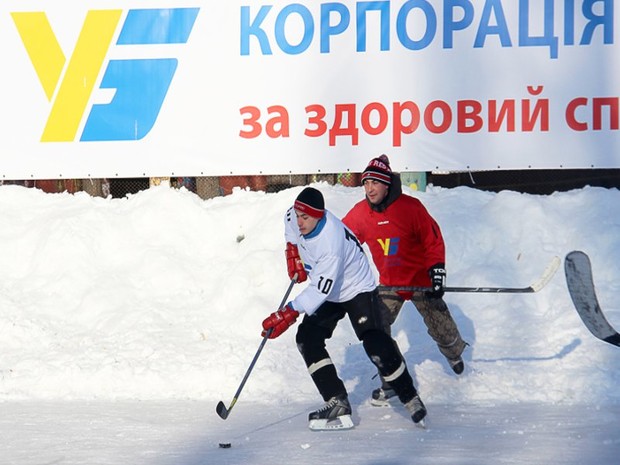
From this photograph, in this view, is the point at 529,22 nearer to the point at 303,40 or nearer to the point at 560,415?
the point at 303,40

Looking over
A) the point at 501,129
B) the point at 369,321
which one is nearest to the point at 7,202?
the point at 501,129

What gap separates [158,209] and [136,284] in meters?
1.05

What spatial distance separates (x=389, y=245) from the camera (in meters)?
7.87

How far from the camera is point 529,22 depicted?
1103 cm

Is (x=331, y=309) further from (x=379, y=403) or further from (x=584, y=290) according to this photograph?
(x=584, y=290)

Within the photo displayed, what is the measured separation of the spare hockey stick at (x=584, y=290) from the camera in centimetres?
769

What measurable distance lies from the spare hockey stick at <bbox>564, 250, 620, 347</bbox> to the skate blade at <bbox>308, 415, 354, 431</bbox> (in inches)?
70.8

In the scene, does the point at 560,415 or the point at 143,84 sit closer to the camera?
the point at 560,415

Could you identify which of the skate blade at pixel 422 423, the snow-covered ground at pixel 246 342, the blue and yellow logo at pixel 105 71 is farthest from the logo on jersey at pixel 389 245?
the blue and yellow logo at pixel 105 71

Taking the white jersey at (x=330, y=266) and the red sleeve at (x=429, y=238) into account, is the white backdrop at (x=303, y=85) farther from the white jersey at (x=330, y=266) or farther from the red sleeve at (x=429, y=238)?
the white jersey at (x=330, y=266)

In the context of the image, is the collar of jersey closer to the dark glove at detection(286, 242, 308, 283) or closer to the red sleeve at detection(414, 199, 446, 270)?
the dark glove at detection(286, 242, 308, 283)

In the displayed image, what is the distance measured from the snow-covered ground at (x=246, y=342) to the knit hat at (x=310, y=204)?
1264 millimetres

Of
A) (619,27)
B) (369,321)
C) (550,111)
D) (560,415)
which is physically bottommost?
(560,415)

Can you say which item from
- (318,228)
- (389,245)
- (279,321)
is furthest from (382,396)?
Result: (318,228)
